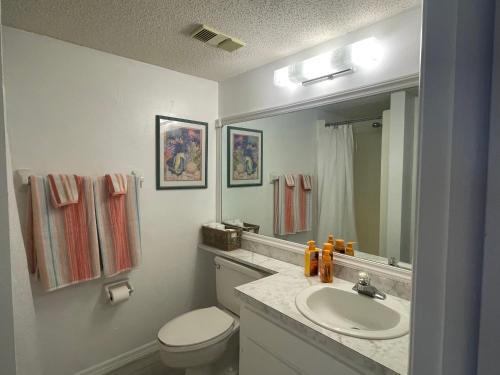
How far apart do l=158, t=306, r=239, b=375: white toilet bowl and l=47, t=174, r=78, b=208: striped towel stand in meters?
0.94

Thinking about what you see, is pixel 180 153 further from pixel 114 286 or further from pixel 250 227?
pixel 114 286

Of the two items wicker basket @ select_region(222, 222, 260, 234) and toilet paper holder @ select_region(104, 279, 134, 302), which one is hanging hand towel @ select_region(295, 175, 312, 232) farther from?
toilet paper holder @ select_region(104, 279, 134, 302)

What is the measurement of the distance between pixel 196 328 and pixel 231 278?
1.35 feet

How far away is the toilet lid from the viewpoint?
1535mm

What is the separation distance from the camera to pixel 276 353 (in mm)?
1194

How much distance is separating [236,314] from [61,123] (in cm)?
168

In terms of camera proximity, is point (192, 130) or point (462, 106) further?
point (192, 130)

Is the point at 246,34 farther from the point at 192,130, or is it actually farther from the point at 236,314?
the point at 236,314

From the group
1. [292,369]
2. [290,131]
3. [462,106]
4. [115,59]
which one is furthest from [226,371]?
[115,59]

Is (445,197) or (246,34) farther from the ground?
(246,34)

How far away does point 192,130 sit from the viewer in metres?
2.17

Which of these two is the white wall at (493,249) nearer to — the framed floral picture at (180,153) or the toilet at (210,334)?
the toilet at (210,334)

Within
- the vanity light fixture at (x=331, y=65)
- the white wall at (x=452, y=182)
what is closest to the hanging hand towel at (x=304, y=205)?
the vanity light fixture at (x=331, y=65)

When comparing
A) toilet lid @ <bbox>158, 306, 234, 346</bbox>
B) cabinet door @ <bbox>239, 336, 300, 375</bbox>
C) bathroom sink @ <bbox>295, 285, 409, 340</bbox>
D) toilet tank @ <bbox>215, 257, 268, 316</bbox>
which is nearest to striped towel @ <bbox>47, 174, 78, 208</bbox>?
toilet lid @ <bbox>158, 306, 234, 346</bbox>
